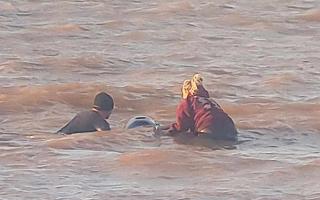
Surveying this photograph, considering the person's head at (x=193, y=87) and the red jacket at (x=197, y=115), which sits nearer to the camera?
the red jacket at (x=197, y=115)

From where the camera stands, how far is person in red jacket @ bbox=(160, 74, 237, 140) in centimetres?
1276

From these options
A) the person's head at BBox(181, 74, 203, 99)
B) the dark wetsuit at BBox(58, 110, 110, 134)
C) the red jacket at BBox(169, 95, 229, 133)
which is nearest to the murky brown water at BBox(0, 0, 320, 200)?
the dark wetsuit at BBox(58, 110, 110, 134)

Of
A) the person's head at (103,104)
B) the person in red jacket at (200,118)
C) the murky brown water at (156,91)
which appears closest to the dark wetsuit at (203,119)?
the person in red jacket at (200,118)

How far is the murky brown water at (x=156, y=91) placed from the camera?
1112 centimetres

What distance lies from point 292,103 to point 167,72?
135 inches

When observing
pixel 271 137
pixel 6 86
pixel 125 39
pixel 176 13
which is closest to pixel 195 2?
pixel 176 13

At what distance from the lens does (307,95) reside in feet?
55.5

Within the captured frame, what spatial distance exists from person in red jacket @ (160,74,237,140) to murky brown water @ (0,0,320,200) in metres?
0.18

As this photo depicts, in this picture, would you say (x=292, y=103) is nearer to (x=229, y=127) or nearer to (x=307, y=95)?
(x=307, y=95)

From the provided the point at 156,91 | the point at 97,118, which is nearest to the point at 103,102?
the point at 97,118

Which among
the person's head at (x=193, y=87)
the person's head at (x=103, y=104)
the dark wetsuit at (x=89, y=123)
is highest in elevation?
the person's head at (x=193, y=87)

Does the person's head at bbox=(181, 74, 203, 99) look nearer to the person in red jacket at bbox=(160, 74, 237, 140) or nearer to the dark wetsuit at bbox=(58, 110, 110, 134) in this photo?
the person in red jacket at bbox=(160, 74, 237, 140)

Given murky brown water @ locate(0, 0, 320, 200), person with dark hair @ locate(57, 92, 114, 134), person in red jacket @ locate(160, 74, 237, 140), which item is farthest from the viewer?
person with dark hair @ locate(57, 92, 114, 134)

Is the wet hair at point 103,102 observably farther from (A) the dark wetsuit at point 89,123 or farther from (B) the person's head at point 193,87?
(B) the person's head at point 193,87
